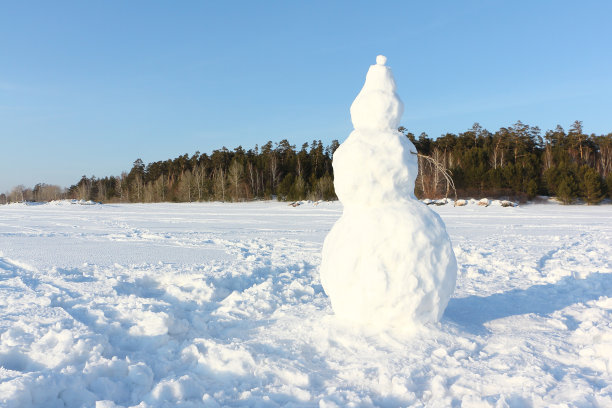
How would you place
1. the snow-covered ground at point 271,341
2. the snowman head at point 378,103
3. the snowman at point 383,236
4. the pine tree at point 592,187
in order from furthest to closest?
1. the pine tree at point 592,187
2. the snowman head at point 378,103
3. the snowman at point 383,236
4. the snow-covered ground at point 271,341

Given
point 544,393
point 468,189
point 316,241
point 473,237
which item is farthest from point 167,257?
point 468,189

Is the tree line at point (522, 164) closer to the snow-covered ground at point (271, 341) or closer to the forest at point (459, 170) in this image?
the forest at point (459, 170)

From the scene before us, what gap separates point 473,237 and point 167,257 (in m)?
8.95

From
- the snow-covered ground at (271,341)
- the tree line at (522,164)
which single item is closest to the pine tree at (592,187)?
the tree line at (522,164)

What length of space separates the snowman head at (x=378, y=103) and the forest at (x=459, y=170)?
25159 millimetres

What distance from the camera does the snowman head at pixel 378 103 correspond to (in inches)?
175

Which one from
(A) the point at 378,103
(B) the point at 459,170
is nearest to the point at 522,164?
(B) the point at 459,170

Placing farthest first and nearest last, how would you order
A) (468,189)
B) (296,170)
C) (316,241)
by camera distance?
(296,170)
(468,189)
(316,241)

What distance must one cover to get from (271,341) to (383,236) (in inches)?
62.4

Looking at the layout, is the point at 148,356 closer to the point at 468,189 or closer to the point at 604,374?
the point at 604,374

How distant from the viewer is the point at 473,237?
12422 mm

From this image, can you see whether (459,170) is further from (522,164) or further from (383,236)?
(383,236)

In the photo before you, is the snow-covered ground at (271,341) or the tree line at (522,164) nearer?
the snow-covered ground at (271,341)

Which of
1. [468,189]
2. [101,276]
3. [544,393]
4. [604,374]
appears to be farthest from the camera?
[468,189]
